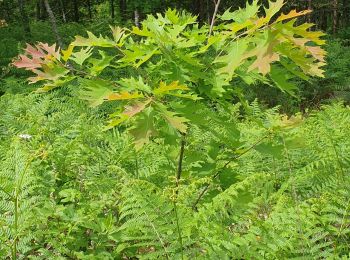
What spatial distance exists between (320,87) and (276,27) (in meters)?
9.20

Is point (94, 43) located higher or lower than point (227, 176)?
higher

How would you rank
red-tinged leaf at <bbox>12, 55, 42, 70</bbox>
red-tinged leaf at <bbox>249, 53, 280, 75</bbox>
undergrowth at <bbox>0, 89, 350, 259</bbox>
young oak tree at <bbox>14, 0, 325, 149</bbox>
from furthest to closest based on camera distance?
red-tinged leaf at <bbox>12, 55, 42, 70</bbox>, undergrowth at <bbox>0, 89, 350, 259</bbox>, young oak tree at <bbox>14, 0, 325, 149</bbox>, red-tinged leaf at <bbox>249, 53, 280, 75</bbox>

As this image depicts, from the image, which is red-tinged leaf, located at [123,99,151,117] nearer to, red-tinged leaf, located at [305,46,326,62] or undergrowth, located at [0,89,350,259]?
undergrowth, located at [0,89,350,259]

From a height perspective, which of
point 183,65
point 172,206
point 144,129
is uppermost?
point 183,65

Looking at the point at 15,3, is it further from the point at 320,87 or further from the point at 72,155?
the point at 72,155

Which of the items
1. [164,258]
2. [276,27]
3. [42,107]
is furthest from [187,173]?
→ [42,107]

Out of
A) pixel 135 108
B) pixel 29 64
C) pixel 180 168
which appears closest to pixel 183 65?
pixel 135 108

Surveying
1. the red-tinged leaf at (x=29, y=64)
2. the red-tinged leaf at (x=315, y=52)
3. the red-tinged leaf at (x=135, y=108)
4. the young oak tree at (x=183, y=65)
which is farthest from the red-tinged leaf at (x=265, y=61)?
the red-tinged leaf at (x=29, y=64)

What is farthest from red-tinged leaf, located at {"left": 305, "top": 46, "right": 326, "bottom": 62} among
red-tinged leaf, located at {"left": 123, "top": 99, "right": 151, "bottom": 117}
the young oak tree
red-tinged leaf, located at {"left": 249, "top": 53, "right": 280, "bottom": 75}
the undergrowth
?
red-tinged leaf, located at {"left": 123, "top": 99, "right": 151, "bottom": 117}

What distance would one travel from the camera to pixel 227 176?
8.19 feet

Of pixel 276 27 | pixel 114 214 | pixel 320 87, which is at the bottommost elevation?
pixel 320 87

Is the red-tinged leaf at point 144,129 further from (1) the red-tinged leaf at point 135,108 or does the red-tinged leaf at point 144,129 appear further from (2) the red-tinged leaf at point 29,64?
(2) the red-tinged leaf at point 29,64

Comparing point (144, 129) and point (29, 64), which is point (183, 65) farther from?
point (29, 64)

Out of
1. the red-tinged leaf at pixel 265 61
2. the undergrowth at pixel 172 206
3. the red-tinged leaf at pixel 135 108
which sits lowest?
the undergrowth at pixel 172 206
